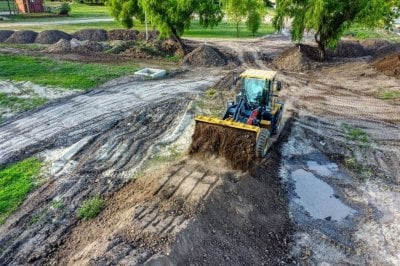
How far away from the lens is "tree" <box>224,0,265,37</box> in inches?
1438

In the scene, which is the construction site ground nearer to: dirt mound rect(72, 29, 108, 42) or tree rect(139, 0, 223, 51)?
tree rect(139, 0, 223, 51)

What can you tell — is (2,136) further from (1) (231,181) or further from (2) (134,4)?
(2) (134,4)

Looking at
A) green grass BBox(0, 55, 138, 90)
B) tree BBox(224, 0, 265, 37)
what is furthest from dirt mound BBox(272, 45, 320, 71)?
green grass BBox(0, 55, 138, 90)

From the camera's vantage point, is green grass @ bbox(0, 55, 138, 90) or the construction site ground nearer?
the construction site ground

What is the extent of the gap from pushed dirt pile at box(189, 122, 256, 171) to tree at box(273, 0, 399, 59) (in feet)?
57.2

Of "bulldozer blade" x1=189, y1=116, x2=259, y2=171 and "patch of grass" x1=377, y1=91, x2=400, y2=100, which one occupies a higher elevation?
"bulldozer blade" x1=189, y1=116, x2=259, y2=171

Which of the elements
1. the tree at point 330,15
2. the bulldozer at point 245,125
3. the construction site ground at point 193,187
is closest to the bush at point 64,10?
the tree at point 330,15

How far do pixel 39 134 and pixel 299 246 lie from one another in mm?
11033

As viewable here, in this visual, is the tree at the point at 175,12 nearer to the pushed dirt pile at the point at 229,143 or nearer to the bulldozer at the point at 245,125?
the bulldozer at the point at 245,125

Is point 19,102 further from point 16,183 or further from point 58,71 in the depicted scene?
point 16,183

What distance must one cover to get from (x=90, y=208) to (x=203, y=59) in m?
19.2

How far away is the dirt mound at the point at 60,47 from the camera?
94.6 feet

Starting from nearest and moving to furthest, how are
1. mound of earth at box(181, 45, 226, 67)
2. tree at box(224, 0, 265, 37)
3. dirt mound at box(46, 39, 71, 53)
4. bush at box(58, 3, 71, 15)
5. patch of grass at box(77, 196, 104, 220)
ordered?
1. patch of grass at box(77, 196, 104, 220)
2. mound of earth at box(181, 45, 226, 67)
3. dirt mound at box(46, 39, 71, 53)
4. tree at box(224, 0, 265, 37)
5. bush at box(58, 3, 71, 15)

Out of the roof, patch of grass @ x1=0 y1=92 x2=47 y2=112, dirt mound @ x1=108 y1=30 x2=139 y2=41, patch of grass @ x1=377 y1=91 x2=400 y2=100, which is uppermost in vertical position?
the roof
